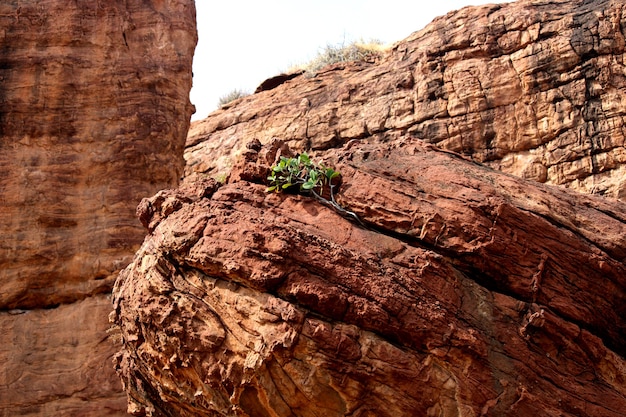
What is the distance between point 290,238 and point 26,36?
234 inches

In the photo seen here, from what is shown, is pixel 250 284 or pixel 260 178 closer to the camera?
pixel 250 284

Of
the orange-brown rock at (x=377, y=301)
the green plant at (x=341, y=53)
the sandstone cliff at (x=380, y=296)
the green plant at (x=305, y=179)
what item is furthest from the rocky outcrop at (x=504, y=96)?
the green plant at (x=305, y=179)

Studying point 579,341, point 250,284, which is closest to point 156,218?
point 250,284

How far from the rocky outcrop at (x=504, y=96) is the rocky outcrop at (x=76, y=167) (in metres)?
4.18

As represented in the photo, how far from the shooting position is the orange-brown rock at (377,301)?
176 inches

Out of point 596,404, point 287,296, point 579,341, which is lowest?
point 596,404

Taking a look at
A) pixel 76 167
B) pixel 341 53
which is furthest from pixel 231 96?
pixel 76 167

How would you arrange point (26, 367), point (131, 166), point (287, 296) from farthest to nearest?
1. point (131, 166)
2. point (26, 367)
3. point (287, 296)

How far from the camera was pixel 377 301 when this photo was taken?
4.57 meters

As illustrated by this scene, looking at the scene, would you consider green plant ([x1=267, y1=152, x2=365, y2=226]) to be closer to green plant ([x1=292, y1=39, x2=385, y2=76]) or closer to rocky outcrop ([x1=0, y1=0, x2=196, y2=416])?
rocky outcrop ([x1=0, y1=0, x2=196, y2=416])

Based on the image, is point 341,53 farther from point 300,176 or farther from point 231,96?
point 300,176

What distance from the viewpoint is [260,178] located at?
17.8ft

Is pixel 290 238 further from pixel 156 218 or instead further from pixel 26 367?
pixel 26 367

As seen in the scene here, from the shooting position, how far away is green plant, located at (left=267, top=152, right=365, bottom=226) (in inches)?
206
